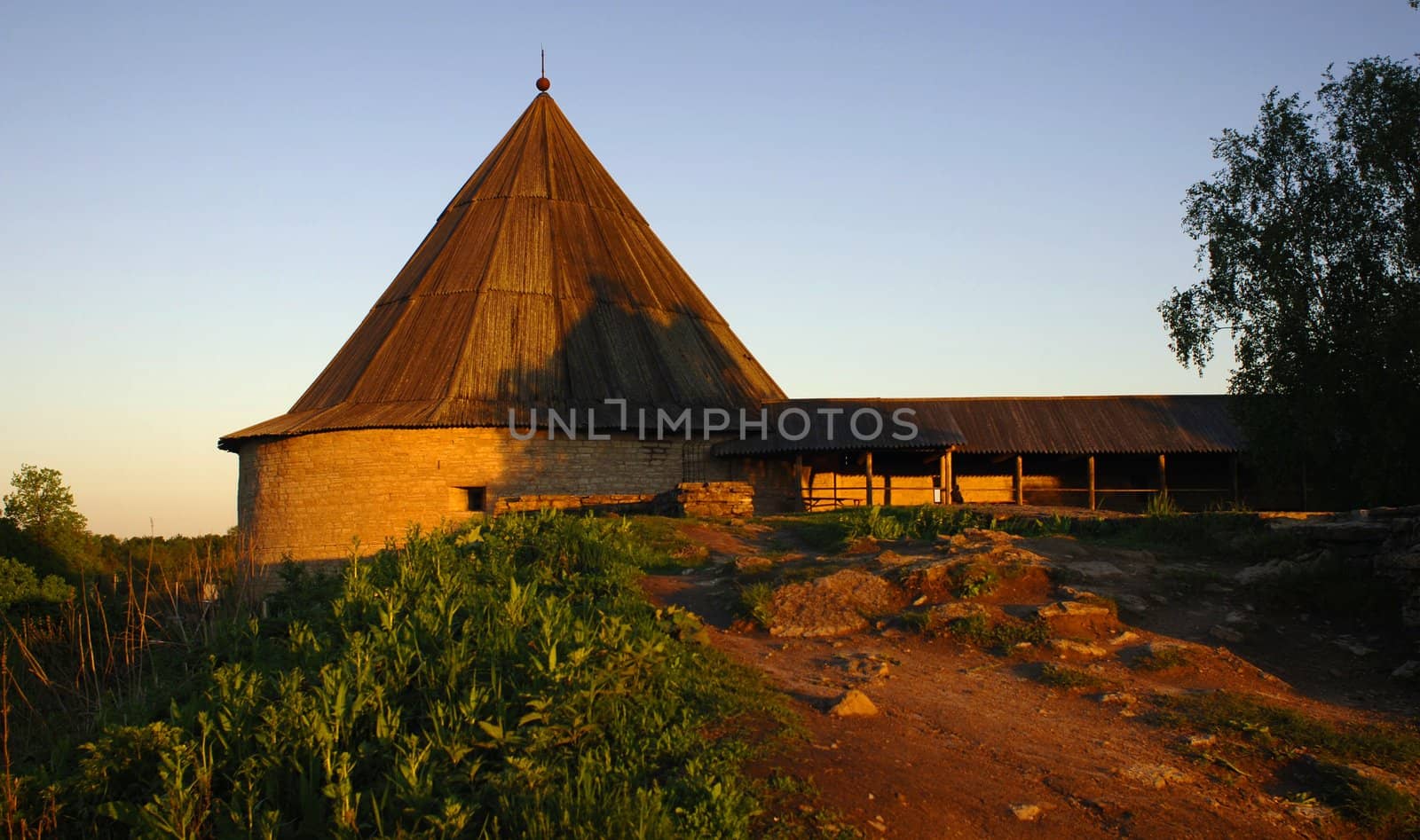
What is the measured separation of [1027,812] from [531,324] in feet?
56.8

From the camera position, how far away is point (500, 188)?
24250mm

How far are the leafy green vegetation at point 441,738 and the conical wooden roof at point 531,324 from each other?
12326 millimetres

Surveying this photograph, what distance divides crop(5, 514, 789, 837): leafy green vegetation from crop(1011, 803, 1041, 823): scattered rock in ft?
3.98

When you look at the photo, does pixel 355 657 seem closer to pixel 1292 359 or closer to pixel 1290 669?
pixel 1290 669

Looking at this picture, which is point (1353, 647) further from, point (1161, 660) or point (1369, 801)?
point (1369, 801)

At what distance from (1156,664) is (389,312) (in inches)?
715

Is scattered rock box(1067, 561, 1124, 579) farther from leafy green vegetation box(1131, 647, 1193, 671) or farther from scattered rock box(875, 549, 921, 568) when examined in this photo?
leafy green vegetation box(1131, 647, 1193, 671)

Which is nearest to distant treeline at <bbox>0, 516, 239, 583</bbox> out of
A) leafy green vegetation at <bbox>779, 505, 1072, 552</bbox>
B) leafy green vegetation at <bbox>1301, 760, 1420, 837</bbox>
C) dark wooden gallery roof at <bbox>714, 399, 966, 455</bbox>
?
dark wooden gallery roof at <bbox>714, 399, 966, 455</bbox>

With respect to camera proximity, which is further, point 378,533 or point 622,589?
point 378,533

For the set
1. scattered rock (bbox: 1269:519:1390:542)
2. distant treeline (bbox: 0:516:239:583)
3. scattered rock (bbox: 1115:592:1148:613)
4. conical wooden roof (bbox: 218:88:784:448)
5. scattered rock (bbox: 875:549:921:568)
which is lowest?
distant treeline (bbox: 0:516:239:583)

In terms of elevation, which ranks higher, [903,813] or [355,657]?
[355,657]

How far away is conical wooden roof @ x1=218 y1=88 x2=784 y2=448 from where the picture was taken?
20.2 meters

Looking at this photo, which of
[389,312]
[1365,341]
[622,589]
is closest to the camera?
[622,589]

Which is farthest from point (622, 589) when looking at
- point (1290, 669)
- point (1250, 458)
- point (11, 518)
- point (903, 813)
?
point (11, 518)
